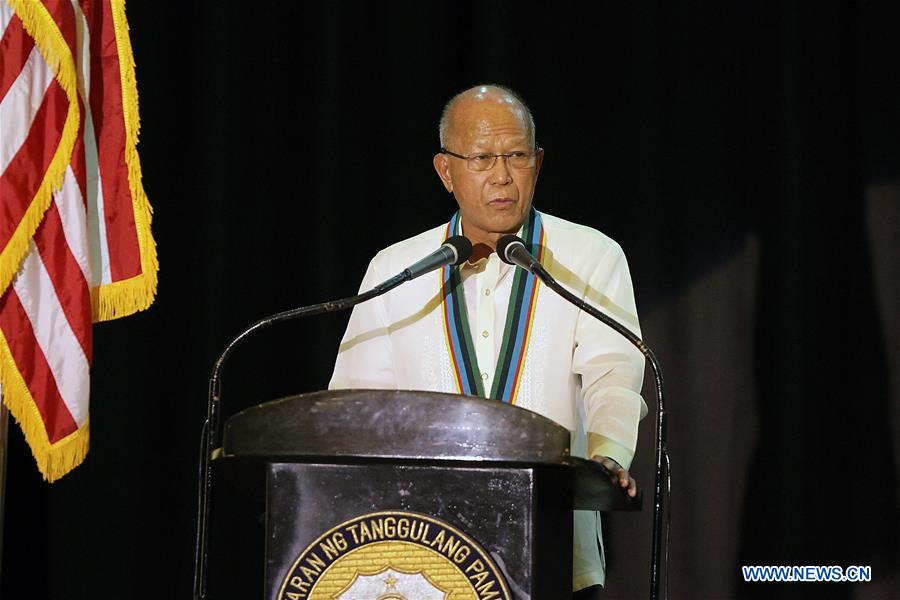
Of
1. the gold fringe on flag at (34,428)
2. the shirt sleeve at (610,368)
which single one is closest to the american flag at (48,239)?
the gold fringe on flag at (34,428)

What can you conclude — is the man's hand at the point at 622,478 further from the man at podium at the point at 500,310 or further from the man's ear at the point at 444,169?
the man's ear at the point at 444,169

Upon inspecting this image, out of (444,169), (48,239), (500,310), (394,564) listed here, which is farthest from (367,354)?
(394,564)

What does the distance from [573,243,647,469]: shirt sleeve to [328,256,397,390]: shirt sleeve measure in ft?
1.52

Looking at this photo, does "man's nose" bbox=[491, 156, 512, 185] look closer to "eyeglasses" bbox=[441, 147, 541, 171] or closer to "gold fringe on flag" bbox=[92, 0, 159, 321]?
"eyeglasses" bbox=[441, 147, 541, 171]

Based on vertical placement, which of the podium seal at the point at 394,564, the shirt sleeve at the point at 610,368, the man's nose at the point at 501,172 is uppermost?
the man's nose at the point at 501,172

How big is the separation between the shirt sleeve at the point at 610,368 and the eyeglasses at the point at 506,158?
32 cm

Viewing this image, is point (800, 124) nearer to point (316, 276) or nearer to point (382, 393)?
point (316, 276)

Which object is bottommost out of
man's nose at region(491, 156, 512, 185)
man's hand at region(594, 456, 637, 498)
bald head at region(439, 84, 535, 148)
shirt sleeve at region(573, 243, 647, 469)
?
man's hand at region(594, 456, 637, 498)

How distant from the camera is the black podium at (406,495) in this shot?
1675 mm

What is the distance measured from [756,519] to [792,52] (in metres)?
1.40

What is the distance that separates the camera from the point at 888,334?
3.59 m

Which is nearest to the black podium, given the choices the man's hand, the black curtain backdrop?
the man's hand

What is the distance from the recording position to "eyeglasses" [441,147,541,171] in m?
2.79

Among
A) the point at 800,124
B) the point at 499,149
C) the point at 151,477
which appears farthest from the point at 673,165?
the point at 151,477
